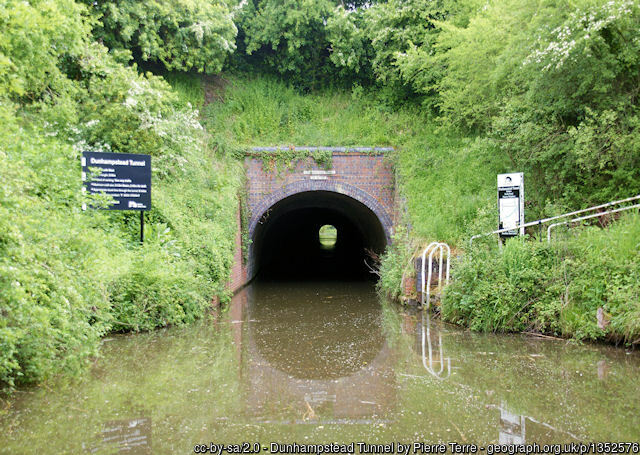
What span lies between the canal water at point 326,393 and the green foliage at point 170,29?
924 centimetres

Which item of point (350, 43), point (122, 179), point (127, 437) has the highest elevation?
point (350, 43)

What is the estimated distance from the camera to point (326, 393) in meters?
4.85

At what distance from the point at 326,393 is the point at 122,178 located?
5109 mm

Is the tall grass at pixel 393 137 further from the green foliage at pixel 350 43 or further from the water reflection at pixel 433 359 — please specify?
the water reflection at pixel 433 359

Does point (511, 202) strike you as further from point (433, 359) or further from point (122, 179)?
point (122, 179)

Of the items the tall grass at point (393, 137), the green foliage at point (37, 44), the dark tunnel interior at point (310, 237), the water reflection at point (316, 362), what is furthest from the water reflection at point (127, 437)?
the dark tunnel interior at point (310, 237)

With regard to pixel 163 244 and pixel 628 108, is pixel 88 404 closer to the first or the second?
pixel 163 244

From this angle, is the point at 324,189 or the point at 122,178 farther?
the point at 324,189

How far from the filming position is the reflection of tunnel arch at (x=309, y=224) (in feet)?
45.4

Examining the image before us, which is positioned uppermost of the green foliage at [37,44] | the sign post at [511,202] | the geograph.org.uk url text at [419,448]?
the green foliage at [37,44]

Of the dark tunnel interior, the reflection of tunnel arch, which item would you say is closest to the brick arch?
the reflection of tunnel arch

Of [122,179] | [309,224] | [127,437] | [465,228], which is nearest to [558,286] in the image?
[465,228]

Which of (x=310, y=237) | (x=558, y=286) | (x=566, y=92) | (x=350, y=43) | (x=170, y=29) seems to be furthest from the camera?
(x=310, y=237)

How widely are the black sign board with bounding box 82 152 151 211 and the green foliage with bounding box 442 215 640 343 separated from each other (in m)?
5.19
